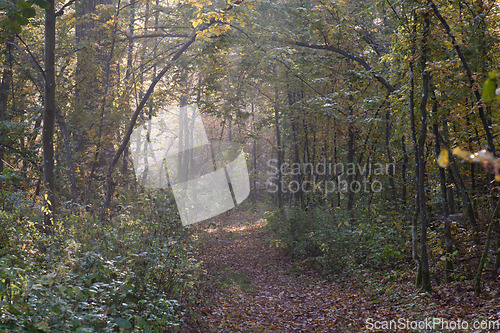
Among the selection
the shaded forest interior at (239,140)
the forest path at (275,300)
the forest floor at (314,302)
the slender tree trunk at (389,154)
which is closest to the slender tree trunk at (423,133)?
Answer: the shaded forest interior at (239,140)

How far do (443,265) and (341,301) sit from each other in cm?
212

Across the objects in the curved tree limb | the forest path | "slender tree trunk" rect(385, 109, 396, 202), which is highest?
the curved tree limb

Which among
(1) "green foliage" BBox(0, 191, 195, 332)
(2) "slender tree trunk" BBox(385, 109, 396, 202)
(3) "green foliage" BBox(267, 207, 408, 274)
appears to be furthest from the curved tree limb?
(1) "green foliage" BBox(0, 191, 195, 332)

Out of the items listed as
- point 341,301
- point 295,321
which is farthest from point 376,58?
point 295,321

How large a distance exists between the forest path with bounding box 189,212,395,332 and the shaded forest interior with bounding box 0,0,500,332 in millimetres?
313

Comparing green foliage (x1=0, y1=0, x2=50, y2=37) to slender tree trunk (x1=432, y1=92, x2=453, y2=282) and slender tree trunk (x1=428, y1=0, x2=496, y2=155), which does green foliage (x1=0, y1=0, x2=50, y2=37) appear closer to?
slender tree trunk (x1=428, y1=0, x2=496, y2=155)

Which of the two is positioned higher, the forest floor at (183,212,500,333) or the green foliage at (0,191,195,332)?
the green foliage at (0,191,195,332)

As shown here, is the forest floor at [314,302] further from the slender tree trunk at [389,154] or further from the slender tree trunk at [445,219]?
the slender tree trunk at [389,154]

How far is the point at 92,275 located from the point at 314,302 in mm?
5644

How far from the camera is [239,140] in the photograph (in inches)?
562

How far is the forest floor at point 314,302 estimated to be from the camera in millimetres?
5492

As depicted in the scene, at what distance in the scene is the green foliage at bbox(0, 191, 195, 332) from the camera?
2.88 m

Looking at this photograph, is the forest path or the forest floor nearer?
the forest floor

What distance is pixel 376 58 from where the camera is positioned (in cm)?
1035
